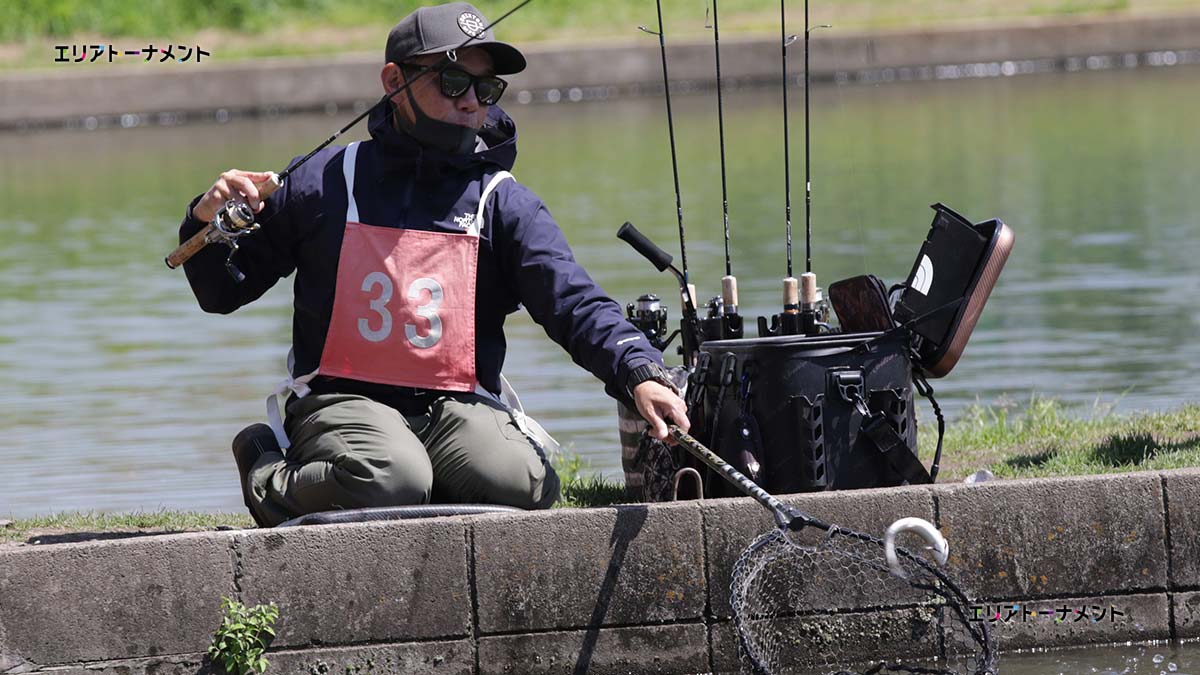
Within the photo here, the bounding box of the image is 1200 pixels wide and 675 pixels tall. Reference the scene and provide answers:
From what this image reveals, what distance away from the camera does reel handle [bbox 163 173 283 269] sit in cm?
478

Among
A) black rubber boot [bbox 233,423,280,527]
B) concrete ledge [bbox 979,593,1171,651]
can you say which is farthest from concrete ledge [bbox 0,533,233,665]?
concrete ledge [bbox 979,593,1171,651]

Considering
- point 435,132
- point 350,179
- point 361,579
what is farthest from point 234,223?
point 361,579

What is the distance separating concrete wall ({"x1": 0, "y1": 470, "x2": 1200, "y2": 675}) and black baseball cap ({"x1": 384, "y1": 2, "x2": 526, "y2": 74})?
4.21 ft

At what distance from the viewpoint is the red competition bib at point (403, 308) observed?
4910mm

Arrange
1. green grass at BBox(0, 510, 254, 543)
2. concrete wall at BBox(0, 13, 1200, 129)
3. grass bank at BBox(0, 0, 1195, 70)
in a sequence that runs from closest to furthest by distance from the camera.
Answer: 1. green grass at BBox(0, 510, 254, 543)
2. concrete wall at BBox(0, 13, 1200, 129)
3. grass bank at BBox(0, 0, 1195, 70)

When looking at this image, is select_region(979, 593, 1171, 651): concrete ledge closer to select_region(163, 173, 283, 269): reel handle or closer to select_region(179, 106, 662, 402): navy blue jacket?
select_region(179, 106, 662, 402): navy blue jacket

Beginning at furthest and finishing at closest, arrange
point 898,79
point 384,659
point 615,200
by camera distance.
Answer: point 898,79 → point 615,200 → point 384,659

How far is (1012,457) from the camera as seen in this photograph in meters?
6.41

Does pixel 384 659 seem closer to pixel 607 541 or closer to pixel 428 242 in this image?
pixel 607 541

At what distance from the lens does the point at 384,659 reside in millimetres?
4617

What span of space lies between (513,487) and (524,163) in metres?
16.6

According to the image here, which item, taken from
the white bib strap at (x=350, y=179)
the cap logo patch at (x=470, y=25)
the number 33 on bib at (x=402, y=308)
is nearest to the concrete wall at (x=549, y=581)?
the number 33 on bib at (x=402, y=308)

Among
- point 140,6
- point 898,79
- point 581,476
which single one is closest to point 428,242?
point 581,476

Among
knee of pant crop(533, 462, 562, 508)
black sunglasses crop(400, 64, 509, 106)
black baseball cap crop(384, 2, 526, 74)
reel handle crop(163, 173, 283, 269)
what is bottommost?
knee of pant crop(533, 462, 562, 508)
